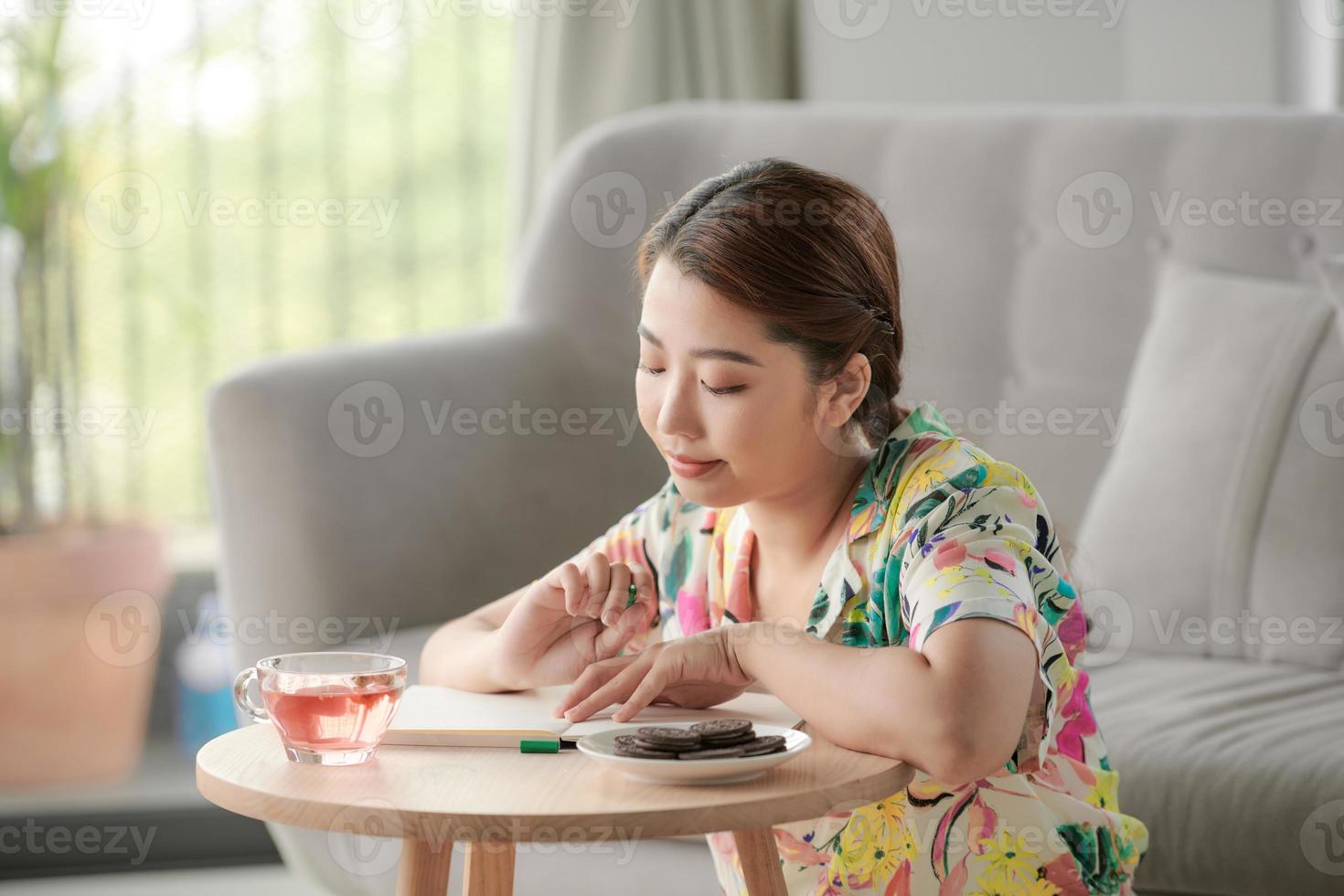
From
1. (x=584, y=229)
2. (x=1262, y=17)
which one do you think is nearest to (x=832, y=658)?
(x=584, y=229)

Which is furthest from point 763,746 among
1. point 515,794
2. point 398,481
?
point 398,481

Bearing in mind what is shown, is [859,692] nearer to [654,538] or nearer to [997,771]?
[997,771]

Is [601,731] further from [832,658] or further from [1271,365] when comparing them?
[1271,365]

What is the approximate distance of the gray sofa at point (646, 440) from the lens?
1560 millimetres

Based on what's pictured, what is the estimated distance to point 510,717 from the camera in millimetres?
991

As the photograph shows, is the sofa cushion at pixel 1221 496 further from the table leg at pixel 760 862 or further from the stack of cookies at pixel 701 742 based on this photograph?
the stack of cookies at pixel 701 742

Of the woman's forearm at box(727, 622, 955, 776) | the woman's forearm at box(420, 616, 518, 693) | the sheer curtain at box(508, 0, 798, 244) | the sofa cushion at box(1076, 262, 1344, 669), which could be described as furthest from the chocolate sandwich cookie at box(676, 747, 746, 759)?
the sheer curtain at box(508, 0, 798, 244)

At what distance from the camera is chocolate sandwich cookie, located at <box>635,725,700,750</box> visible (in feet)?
2.68

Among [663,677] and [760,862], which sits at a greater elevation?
[663,677]

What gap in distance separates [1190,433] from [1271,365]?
0.43 feet

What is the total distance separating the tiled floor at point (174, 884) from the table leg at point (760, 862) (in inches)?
61.8

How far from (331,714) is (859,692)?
0.32 metres

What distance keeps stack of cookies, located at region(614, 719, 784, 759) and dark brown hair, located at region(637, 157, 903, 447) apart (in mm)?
323

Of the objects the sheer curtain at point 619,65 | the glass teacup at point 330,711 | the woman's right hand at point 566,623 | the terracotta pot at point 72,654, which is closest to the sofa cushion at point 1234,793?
the woman's right hand at point 566,623
